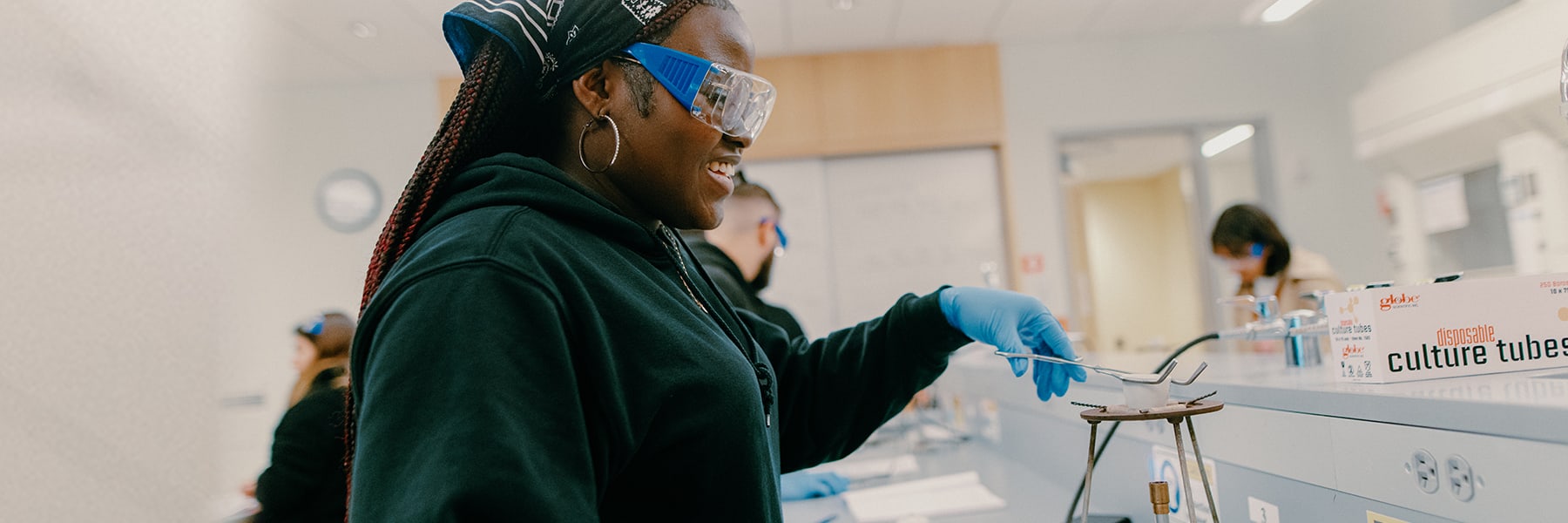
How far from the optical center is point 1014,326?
98 centimetres

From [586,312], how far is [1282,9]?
380cm

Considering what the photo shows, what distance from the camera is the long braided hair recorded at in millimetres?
721

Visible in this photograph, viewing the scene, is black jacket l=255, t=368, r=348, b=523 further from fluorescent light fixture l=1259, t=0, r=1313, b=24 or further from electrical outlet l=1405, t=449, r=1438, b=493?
fluorescent light fixture l=1259, t=0, r=1313, b=24

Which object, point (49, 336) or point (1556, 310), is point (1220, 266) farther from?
point (49, 336)

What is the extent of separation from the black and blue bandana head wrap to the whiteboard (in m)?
3.70

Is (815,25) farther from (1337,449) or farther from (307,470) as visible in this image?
(1337,449)

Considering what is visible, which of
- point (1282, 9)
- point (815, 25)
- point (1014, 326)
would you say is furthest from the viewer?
point (815, 25)

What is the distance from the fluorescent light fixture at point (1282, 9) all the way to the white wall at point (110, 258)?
12.4 ft

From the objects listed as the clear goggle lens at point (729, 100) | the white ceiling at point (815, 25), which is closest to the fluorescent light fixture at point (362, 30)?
the white ceiling at point (815, 25)

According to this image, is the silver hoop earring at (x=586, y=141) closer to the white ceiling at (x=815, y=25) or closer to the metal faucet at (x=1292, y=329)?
the metal faucet at (x=1292, y=329)

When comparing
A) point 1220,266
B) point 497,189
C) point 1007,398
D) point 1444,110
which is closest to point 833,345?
point 497,189

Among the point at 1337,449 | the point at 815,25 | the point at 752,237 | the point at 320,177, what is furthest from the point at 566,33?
the point at 320,177

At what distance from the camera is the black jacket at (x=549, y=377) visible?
533mm

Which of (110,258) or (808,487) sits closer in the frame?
(110,258)
